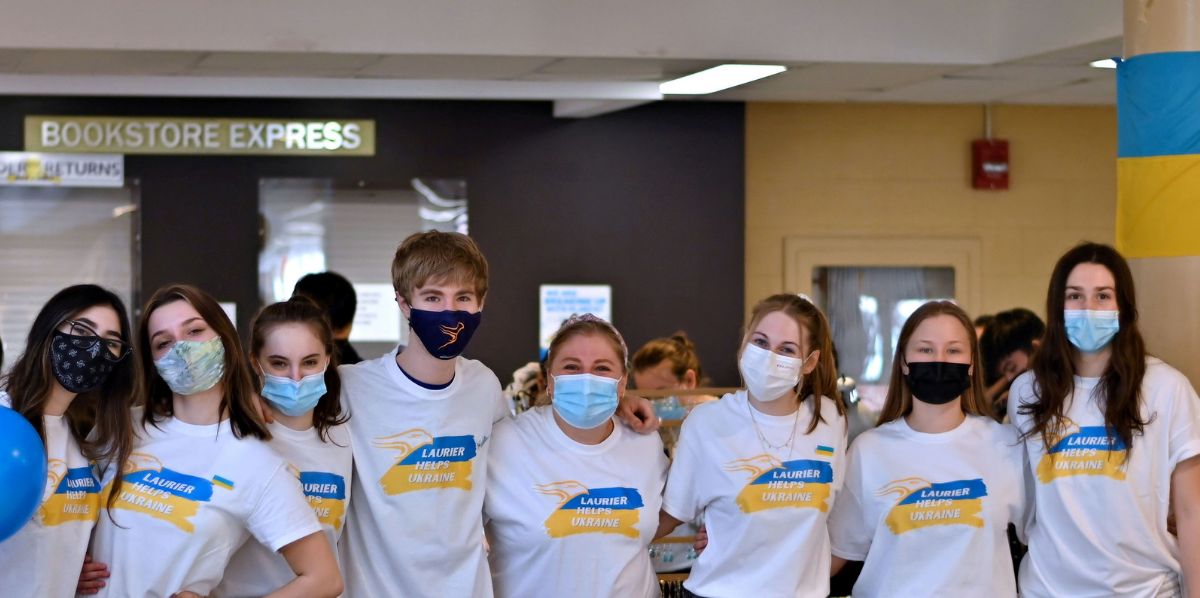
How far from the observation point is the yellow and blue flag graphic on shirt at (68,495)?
2.58 metres

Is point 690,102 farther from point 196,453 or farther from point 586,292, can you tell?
point 196,453

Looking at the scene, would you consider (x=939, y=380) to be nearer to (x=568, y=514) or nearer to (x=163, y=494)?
(x=568, y=514)

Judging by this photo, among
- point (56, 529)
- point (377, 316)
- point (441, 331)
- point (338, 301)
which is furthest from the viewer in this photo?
point (377, 316)

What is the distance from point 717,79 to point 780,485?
10.5 ft

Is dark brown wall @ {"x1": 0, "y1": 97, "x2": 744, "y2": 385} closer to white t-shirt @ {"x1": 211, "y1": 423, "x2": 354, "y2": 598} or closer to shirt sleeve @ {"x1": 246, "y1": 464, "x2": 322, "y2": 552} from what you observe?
white t-shirt @ {"x1": 211, "y1": 423, "x2": 354, "y2": 598}

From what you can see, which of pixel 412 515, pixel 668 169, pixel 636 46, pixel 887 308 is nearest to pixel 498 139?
pixel 668 169

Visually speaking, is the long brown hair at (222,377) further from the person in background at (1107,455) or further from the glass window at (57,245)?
the glass window at (57,245)

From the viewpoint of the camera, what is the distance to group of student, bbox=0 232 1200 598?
2.89 m

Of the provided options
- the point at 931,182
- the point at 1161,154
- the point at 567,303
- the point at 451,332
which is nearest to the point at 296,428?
the point at 451,332

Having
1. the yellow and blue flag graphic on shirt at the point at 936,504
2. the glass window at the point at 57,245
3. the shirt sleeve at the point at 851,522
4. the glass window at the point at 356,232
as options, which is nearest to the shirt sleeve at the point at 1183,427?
the yellow and blue flag graphic on shirt at the point at 936,504

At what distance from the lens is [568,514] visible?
3.11m

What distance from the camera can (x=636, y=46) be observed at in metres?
5.31

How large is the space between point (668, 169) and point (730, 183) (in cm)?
43

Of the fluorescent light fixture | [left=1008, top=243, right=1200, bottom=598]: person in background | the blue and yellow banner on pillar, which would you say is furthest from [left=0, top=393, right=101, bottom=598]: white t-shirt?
the fluorescent light fixture
